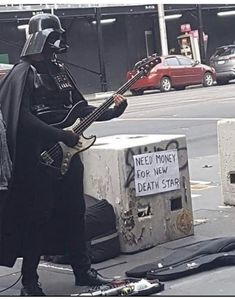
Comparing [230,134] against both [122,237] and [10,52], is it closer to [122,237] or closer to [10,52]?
[122,237]

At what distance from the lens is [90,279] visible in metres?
5.58

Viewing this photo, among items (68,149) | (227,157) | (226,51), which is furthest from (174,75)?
(68,149)

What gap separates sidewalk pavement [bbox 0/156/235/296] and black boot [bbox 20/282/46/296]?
0.13m

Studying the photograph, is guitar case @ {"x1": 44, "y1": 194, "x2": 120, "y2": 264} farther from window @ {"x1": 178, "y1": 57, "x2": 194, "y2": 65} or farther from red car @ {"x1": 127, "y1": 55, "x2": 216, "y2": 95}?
window @ {"x1": 178, "y1": 57, "x2": 194, "y2": 65}

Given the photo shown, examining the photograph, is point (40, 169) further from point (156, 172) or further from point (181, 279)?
point (156, 172)

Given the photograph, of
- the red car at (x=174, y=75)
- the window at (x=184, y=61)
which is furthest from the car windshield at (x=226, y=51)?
the window at (x=184, y=61)

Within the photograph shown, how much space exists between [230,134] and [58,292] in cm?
328

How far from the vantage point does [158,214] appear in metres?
6.84

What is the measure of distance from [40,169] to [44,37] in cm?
95

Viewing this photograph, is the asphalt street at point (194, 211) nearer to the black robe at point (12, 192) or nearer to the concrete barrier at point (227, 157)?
the concrete barrier at point (227, 157)

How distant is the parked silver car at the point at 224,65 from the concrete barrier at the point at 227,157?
2558 cm

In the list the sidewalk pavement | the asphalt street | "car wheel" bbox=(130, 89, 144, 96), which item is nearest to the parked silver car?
"car wheel" bbox=(130, 89, 144, 96)

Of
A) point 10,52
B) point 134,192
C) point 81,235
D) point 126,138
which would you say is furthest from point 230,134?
point 10,52

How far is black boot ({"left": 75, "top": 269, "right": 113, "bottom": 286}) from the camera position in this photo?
5.59m
